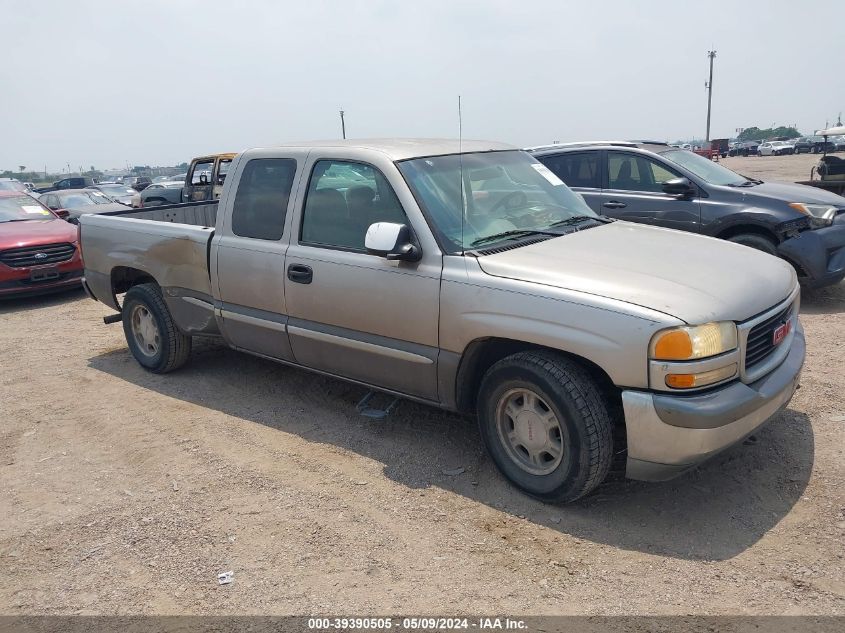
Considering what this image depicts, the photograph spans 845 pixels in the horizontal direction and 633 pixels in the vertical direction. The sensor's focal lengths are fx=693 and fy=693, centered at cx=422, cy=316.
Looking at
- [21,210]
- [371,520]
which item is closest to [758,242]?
[371,520]

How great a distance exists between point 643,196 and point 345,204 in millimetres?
4553

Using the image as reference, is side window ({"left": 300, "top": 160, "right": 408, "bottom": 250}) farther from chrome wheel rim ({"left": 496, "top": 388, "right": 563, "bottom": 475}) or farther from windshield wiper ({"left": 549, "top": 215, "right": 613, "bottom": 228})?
chrome wheel rim ({"left": 496, "top": 388, "right": 563, "bottom": 475})

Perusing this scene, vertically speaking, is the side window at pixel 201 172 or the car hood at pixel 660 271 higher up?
the side window at pixel 201 172

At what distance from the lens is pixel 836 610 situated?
2793mm

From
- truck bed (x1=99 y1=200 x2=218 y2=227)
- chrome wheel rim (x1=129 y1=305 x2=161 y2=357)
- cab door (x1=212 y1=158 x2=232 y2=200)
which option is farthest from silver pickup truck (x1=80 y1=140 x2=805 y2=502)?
cab door (x1=212 y1=158 x2=232 y2=200)

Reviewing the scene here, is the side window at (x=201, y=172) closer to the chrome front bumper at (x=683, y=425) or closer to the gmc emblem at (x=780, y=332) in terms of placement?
the gmc emblem at (x=780, y=332)

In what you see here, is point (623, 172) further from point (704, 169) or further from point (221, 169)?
point (221, 169)

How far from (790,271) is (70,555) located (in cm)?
428

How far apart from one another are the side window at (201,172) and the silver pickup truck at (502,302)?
1010 centimetres

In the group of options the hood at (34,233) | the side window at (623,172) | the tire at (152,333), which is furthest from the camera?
the hood at (34,233)

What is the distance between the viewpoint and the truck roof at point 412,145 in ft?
14.4

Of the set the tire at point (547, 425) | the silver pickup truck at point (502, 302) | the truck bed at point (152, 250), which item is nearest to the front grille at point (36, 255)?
the truck bed at point (152, 250)

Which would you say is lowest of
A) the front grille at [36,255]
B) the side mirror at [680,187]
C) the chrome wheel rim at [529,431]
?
the chrome wheel rim at [529,431]

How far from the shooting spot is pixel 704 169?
7.97m
